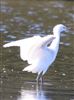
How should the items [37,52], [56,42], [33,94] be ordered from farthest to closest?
[56,42], [37,52], [33,94]

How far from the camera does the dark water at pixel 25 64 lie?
11.7 meters

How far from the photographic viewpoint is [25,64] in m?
15.8

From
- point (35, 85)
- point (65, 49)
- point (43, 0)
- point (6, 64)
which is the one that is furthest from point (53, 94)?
point (43, 0)

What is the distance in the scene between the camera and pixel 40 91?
12.1 meters

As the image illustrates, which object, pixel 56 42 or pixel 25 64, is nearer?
pixel 56 42

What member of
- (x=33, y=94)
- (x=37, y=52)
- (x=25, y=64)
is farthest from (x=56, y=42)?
(x=25, y=64)

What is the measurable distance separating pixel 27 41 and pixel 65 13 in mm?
23175

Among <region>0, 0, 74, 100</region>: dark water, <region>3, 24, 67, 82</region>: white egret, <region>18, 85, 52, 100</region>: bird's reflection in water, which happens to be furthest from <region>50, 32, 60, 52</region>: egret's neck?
<region>18, 85, 52, 100</region>: bird's reflection in water

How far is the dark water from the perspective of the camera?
460 inches

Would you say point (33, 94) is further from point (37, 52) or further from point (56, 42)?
point (56, 42)

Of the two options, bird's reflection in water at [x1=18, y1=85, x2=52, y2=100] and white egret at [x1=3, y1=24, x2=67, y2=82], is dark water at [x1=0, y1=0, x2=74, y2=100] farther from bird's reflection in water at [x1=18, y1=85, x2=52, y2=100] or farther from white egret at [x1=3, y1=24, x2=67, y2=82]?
white egret at [x1=3, y1=24, x2=67, y2=82]

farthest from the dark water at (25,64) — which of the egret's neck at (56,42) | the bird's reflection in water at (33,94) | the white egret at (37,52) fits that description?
the egret's neck at (56,42)

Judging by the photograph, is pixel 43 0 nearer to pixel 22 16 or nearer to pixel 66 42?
pixel 22 16

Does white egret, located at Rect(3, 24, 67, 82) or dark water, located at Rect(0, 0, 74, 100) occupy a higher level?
white egret, located at Rect(3, 24, 67, 82)
